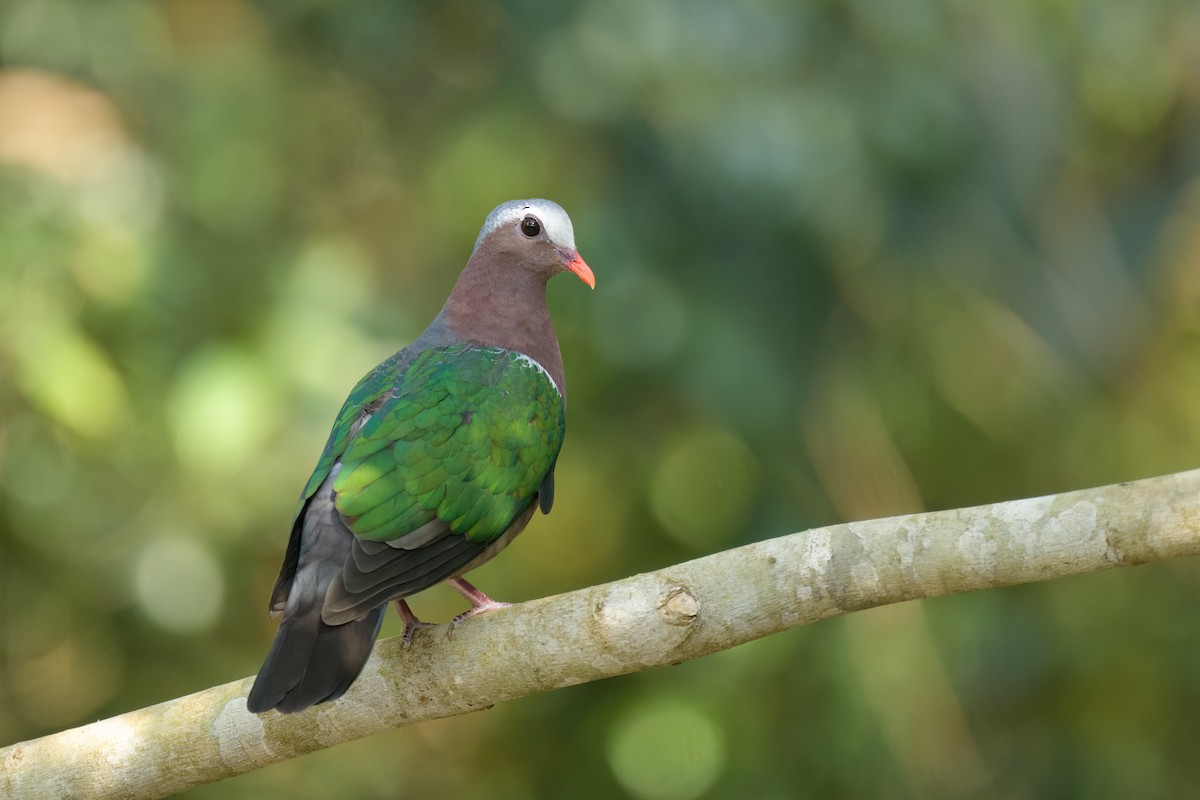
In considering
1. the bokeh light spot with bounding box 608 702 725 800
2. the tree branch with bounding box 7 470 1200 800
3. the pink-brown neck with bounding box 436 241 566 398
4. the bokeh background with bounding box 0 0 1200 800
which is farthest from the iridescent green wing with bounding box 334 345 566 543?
the bokeh light spot with bounding box 608 702 725 800

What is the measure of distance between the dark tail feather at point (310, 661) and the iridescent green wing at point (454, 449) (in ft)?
0.64

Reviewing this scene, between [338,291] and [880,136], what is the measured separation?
1.77 meters

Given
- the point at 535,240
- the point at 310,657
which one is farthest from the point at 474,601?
the point at 535,240

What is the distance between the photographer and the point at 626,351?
15.3ft

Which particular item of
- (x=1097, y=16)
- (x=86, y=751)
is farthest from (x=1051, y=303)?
(x=86, y=751)

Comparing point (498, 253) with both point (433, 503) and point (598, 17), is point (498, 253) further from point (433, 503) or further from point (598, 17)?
point (598, 17)

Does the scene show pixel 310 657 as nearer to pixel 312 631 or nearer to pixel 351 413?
pixel 312 631

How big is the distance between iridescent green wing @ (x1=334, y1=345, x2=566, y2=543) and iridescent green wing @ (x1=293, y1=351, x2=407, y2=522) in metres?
0.05

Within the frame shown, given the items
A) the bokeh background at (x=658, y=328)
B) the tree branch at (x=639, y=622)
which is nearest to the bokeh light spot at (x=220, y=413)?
the bokeh background at (x=658, y=328)

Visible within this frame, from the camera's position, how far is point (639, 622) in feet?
8.42

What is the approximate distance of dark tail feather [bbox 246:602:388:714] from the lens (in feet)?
8.32

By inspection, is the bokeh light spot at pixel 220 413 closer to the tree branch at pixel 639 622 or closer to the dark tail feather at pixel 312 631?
the dark tail feather at pixel 312 631

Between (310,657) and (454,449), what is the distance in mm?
569

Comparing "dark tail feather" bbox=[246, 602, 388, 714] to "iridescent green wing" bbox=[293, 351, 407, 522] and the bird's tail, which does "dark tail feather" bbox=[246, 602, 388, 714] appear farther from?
"iridescent green wing" bbox=[293, 351, 407, 522]
